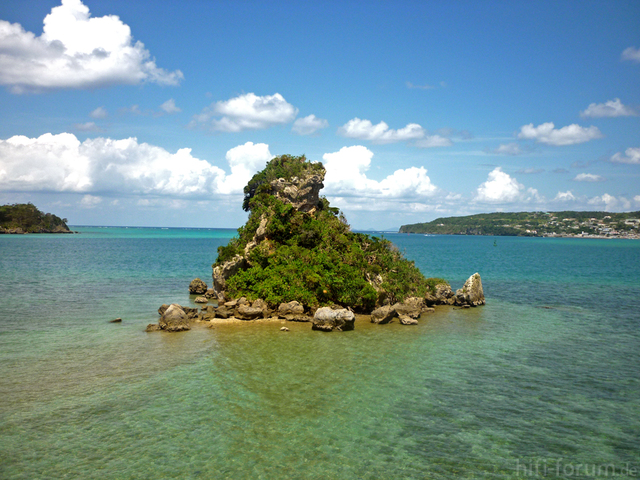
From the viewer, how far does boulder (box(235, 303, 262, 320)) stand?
3524cm

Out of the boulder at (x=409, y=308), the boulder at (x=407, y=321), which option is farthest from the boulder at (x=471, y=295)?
the boulder at (x=407, y=321)

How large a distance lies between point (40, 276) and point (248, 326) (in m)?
42.1

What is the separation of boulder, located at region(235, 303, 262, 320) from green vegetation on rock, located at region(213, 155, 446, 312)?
2218 mm

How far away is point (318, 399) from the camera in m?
19.2

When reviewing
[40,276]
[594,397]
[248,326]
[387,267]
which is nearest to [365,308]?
[387,267]

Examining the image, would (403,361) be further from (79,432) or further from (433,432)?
(79,432)

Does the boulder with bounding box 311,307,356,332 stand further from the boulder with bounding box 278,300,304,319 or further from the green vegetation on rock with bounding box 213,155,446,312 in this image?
the green vegetation on rock with bounding box 213,155,446,312

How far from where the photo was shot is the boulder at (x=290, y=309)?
118 ft

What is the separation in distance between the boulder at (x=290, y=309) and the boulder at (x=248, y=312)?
1.87 m

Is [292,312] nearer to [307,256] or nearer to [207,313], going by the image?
[307,256]

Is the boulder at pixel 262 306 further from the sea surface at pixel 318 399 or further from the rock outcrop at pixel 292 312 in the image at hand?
the sea surface at pixel 318 399

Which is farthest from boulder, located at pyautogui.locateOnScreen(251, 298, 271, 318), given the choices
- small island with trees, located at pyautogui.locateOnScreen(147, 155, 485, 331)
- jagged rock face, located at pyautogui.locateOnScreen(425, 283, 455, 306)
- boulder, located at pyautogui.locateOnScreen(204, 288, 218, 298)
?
jagged rock face, located at pyautogui.locateOnScreen(425, 283, 455, 306)

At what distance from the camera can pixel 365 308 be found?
38875mm

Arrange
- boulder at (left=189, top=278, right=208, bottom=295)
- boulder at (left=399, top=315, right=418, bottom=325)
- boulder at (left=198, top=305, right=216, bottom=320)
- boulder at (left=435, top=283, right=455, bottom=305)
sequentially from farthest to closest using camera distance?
boulder at (left=189, top=278, right=208, bottom=295) → boulder at (left=435, top=283, right=455, bottom=305) → boulder at (left=198, top=305, right=216, bottom=320) → boulder at (left=399, top=315, right=418, bottom=325)
